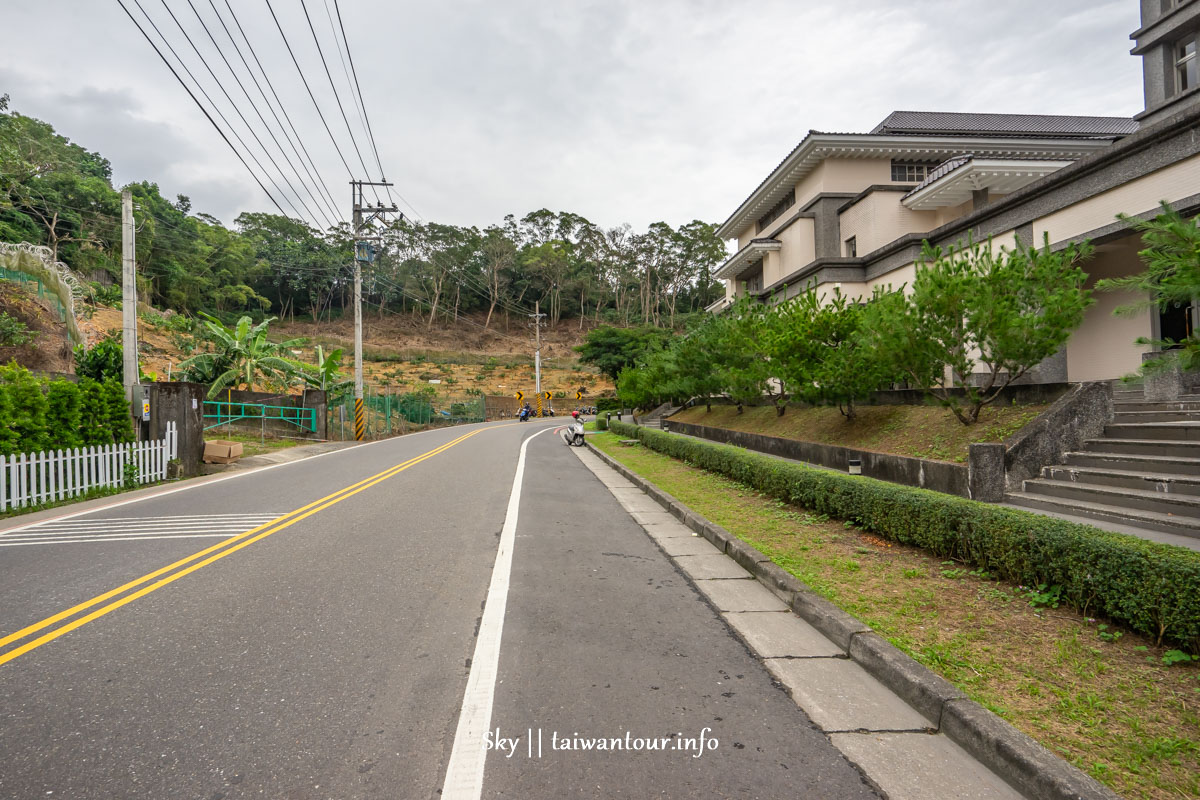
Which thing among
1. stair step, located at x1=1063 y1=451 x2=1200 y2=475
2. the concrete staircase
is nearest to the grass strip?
the concrete staircase

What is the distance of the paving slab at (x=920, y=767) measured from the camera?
2666mm

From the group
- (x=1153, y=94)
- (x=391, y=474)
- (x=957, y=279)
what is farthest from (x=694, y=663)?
→ (x=1153, y=94)

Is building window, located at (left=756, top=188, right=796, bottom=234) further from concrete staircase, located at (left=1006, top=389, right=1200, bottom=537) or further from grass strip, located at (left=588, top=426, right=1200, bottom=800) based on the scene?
grass strip, located at (left=588, top=426, right=1200, bottom=800)

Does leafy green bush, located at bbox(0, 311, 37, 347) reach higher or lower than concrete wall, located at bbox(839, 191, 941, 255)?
lower

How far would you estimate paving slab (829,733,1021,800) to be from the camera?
2.67 meters

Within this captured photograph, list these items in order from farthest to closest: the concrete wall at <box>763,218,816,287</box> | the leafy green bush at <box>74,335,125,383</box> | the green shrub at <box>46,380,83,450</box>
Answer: the concrete wall at <box>763,218,816,287</box> → the leafy green bush at <box>74,335,125,383</box> → the green shrub at <box>46,380,83,450</box>

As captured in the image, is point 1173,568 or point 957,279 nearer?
point 1173,568

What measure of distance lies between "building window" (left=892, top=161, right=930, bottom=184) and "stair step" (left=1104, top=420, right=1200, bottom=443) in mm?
19297

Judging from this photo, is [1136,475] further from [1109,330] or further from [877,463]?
[1109,330]

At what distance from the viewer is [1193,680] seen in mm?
3408

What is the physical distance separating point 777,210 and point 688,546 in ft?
87.1

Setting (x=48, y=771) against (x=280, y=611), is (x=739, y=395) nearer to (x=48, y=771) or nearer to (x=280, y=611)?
(x=280, y=611)

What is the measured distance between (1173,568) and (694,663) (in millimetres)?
2963

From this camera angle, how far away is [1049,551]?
4.66 metres
